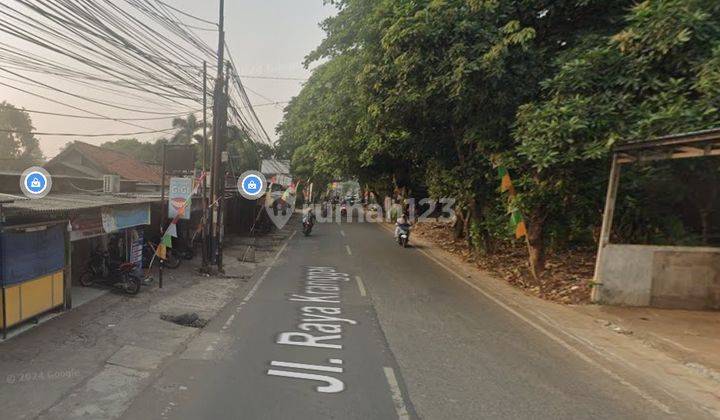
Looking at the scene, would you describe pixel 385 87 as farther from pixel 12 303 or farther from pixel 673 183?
pixel 12 303

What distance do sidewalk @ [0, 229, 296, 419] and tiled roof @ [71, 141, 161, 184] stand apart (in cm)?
2169

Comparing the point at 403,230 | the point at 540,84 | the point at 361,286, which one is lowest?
the point at 361,286

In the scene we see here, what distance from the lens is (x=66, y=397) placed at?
4.95 m

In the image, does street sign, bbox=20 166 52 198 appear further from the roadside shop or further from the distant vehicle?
the distant vehicle

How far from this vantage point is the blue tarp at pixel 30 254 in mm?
6887

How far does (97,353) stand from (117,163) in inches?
1155

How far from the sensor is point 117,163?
1276 inches

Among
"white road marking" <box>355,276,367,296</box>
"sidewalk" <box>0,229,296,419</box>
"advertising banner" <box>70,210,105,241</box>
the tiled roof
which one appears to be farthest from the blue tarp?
the tiled roof

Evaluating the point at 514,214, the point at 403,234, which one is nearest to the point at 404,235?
the point at 403,234

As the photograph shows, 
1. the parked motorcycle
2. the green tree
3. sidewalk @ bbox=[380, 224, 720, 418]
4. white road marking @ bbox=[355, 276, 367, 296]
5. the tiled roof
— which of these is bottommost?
white road marking @ bbox=[355, 276, 367, 296]

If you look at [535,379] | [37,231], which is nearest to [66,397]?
[37,231]

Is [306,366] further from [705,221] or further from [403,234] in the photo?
[403,234]

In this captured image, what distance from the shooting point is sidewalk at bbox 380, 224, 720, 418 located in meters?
5.79

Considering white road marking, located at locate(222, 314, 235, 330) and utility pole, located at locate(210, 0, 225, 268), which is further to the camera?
utility pole, located at locate(210, 0, 225, 268)
